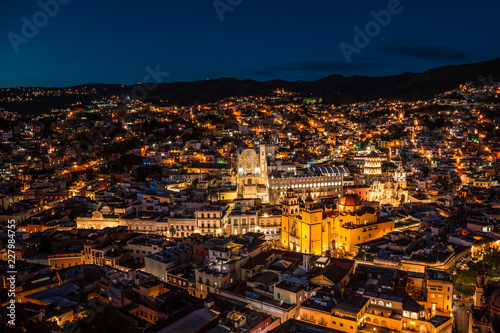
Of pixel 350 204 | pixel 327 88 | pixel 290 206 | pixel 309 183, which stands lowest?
pixel 290 206

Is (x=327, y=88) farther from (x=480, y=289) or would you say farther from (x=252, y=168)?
(x=480, y=289)

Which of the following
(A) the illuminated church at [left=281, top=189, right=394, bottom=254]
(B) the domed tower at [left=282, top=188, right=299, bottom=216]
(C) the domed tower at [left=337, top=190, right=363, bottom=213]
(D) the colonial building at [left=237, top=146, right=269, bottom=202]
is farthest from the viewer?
(D) the colonial building at [left=237, top=146, right=269, bottom=202]

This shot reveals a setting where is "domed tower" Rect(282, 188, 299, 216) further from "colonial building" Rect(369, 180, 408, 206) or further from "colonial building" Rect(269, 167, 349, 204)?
"colonial building" Rect(369, 180, 408, 206)

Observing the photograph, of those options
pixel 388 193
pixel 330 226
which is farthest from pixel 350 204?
pixel 388 193

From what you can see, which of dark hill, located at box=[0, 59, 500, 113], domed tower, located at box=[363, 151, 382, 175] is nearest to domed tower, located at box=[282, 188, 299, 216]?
domed tower, located at box=[363, 151, 382, 175]

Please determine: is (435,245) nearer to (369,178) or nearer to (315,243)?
(315,243)

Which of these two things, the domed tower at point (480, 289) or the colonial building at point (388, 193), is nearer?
the domed tower at point (480, 289)

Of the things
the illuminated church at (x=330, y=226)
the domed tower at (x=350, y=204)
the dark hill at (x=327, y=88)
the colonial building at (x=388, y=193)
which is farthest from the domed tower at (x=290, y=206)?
the dark hill at (x=327, y=88)

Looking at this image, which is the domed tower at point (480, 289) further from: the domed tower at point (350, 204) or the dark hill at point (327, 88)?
the dark hill at point (327, 88)
